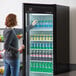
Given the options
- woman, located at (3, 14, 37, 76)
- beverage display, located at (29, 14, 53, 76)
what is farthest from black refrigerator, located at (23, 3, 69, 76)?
woman, located at (3, 14, 37, 76)

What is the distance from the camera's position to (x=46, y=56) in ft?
21.8

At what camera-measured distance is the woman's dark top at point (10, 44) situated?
179 inches

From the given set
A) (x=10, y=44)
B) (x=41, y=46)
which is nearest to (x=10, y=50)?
(x=10, y=44)

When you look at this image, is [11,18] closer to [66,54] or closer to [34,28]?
[34,28]

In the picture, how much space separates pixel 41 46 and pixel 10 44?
2145mm

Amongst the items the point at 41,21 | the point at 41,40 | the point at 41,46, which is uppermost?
the point at 41,21

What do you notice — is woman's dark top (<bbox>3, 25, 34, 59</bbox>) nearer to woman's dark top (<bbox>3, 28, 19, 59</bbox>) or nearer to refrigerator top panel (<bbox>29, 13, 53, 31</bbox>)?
woman's dark top (<bbox>3, 28, 19, 59</bbox>)

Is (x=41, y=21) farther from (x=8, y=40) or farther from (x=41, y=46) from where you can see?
(x=8, y=40)

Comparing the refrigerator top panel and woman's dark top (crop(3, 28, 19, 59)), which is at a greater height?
Answer: the refrigerator top panel

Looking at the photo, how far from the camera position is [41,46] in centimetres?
666

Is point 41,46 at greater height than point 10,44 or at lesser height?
lesser

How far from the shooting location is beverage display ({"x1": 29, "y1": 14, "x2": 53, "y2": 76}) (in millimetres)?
6582

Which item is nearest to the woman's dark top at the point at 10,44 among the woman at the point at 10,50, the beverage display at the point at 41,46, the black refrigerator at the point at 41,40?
the woman at the point at 10,50

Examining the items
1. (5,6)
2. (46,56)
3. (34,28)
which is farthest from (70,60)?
(5,6)
